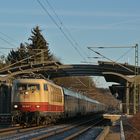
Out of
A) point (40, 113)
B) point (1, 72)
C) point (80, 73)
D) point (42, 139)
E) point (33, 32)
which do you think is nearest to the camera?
point (42, 139)

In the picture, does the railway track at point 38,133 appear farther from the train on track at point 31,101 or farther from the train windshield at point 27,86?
the train windshield at point 27,86

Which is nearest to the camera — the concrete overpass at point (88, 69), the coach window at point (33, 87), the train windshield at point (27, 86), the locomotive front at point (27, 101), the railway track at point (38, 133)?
A: the railway track at point (38, 133)

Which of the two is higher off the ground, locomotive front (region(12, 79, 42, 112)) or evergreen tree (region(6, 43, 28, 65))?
evergreen tree (region(6, 43, 28, 65))

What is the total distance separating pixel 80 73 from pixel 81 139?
1587 inches

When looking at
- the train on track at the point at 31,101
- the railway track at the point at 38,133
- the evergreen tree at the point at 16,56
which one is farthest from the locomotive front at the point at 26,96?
the evergreen tree at the point at 16,56

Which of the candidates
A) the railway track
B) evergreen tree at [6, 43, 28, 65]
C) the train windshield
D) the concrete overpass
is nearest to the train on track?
the train windshield

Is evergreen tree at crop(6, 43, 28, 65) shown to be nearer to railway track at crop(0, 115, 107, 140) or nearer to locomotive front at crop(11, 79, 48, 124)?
locomotive front at crop(11, 79, 48, 124)

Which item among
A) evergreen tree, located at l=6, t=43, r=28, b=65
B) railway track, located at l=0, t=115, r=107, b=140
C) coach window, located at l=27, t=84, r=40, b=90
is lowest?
railway track, located at l=0, t=115, r=107, b=140

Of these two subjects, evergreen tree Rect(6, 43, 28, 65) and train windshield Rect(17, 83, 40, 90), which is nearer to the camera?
train windshield Rect(17, 83, 40, 90)

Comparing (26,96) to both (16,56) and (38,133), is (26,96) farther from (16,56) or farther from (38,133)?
(16,56)

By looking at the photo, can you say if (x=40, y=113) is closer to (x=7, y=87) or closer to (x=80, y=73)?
(x=7, y=87)

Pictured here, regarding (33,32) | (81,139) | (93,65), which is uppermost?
(33,32)

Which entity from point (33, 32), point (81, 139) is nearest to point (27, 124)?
point (81, 139)

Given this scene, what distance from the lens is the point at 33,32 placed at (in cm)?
10062
